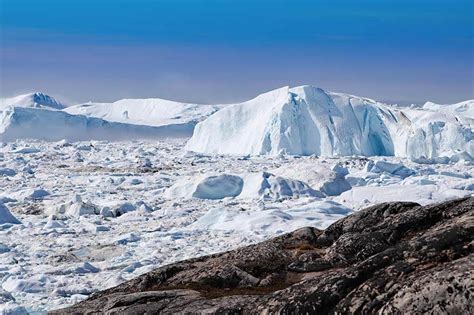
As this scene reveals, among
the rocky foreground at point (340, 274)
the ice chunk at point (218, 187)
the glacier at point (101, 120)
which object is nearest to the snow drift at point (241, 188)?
the ice chunk at point (218, 187)

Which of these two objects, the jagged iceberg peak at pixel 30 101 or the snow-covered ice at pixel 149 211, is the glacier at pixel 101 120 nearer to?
the jagged iceberg peak at pixel 30 101

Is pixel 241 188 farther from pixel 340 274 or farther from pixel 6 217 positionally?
pixel 340 274

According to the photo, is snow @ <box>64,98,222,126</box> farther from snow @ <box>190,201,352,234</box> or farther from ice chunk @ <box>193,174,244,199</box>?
snow @ <box>190,201,352,234</box>

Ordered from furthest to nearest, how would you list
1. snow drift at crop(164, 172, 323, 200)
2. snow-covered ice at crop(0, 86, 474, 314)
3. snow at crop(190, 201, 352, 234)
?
1. snow drift at crop(164, 172, 323, 200)
2. snow at crop(190, 201, 352, 234)
3. snow-covered ice at crop(0, 86, 474, 314)

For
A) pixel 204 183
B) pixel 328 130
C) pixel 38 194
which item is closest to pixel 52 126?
pixel 328 130

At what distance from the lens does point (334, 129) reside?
153 feet

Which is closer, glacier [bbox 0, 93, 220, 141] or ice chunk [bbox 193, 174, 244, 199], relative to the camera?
ice chunk [bbox 193, 174, 244, 199]

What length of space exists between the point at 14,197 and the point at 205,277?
940 inches

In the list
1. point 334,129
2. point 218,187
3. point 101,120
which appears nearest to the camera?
point 218,187

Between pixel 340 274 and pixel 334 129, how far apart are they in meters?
42.5

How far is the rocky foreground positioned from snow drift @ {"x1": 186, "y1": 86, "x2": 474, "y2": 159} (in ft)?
127

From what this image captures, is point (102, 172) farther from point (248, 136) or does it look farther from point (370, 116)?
point (370, 116)

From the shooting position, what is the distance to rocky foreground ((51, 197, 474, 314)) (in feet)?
14.1

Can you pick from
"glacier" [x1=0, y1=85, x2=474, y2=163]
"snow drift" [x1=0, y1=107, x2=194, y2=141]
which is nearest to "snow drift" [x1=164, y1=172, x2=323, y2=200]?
"glacier" [x1=0, y1=85, x2=474, y2=163]
